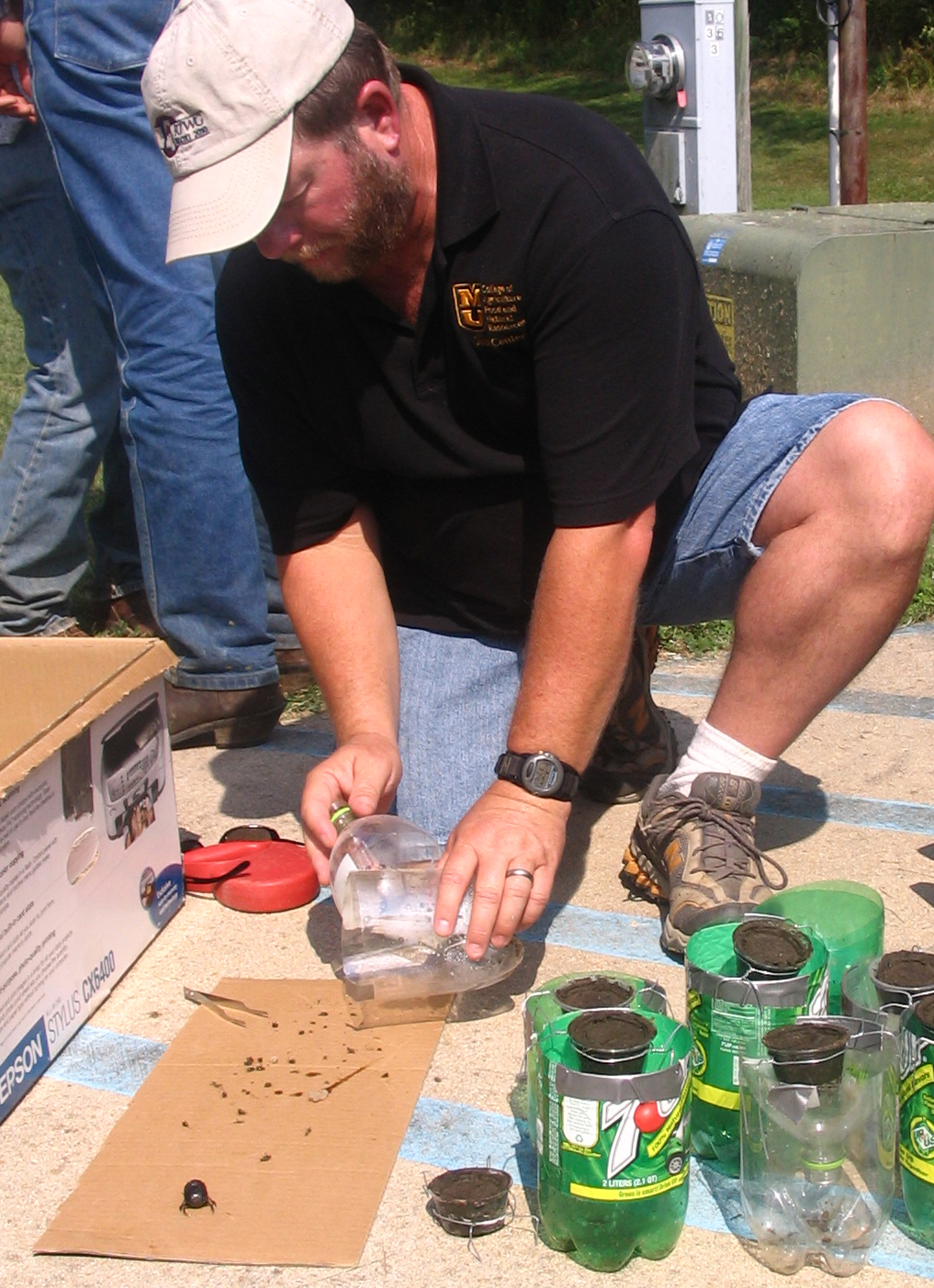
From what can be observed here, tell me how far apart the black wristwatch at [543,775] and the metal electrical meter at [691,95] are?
450 centimetres

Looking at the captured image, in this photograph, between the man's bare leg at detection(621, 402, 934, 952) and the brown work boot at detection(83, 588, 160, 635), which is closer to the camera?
the man's bare leg at detection(621, 402, 934, 952)

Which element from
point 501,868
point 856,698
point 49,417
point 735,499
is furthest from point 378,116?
point 49,417

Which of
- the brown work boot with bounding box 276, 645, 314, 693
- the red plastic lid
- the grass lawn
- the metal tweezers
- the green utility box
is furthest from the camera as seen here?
the grass lawn

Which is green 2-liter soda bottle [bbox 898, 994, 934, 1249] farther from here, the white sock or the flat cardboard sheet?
the white sock

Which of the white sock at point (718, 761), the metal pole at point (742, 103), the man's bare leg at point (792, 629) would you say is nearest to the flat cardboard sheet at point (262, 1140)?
the man's bare leg at point (792, 629)

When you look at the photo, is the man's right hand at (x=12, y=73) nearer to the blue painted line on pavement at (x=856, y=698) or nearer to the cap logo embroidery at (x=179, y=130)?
the cap logo embroidery at (x=179, y=130)

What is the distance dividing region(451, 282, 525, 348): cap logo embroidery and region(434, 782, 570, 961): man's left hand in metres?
0.76

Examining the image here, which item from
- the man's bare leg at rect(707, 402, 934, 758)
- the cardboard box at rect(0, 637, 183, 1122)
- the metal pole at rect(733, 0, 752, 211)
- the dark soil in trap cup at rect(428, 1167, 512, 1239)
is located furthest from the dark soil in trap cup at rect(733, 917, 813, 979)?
the metal pole at rect(733, 0, 752, 211)

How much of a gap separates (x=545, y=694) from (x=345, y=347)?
754 millimetres

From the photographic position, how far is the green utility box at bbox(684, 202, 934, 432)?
16.4ft

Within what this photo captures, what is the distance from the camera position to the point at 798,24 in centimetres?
2261

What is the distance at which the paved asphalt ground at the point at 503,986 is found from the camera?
1812 mm

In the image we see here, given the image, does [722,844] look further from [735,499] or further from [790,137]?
Answer: [790,137]

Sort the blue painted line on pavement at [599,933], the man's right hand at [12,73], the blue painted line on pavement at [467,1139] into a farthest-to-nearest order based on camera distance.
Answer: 1. the man's right hand at [12,73]
2. the blue painted line on pavement at [599,933]
3. the blue painted line on pavement at [467,1139]
